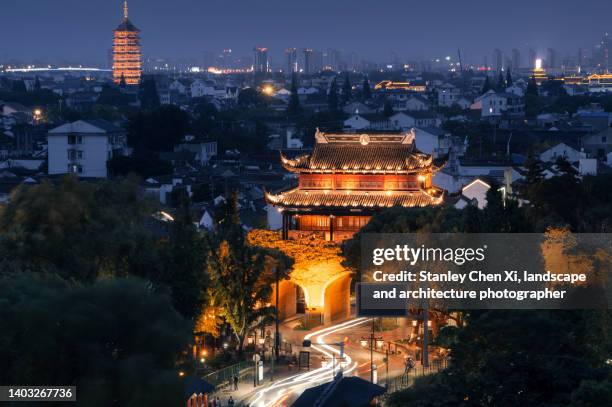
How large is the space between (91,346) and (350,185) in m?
12.6

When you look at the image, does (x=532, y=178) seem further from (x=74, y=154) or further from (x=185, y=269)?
(x=74, y=154)

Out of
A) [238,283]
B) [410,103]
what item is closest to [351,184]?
[238,283]

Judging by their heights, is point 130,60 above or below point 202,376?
above

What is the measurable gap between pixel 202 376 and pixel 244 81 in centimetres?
14771

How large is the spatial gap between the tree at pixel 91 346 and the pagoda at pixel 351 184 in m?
10.9

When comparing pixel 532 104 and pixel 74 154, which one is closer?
pixel 74 154

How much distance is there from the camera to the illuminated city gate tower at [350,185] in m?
25.5

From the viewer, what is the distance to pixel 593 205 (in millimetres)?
28984

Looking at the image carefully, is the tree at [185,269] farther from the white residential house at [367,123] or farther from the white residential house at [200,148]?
the white residential house at [367,123]

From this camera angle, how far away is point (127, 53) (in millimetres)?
129625

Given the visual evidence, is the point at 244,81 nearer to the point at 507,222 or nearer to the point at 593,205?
the point at 593,205

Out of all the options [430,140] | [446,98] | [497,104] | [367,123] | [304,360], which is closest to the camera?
[304,360]

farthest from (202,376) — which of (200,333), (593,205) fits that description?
(593,205)

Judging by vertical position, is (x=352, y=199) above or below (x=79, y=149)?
below
